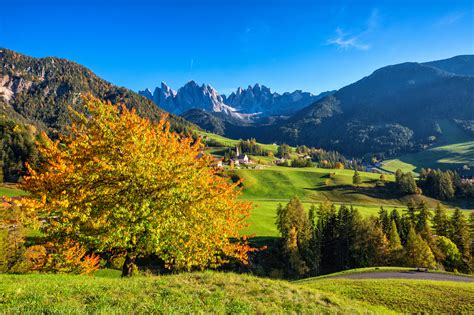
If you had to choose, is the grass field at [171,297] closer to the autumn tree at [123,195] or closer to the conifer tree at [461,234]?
the autumn tree at [123,195]

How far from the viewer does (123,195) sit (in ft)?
58.9

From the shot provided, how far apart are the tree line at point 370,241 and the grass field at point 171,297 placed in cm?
6143

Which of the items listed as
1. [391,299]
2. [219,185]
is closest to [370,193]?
[391,299]

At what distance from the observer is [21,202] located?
14758 millimetres

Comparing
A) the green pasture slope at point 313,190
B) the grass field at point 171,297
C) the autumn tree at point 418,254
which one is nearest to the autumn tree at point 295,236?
the autumn tree at point 418,254

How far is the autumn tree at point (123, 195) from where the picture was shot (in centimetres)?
1648

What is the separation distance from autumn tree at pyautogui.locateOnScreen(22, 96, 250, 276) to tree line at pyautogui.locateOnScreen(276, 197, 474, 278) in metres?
61.2

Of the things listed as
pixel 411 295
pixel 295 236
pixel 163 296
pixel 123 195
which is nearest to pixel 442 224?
pixel 295 236

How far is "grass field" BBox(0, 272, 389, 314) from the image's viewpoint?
1024 centimetres

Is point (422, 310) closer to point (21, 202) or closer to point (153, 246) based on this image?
point (153, 246)

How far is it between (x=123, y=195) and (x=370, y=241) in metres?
75.1

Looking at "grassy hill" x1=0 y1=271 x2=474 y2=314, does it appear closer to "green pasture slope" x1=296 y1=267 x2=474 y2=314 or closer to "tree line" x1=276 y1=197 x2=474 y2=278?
"green pasture slope" x1=296 y1=267 x2=474 y2=314

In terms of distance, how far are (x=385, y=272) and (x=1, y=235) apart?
240 ft

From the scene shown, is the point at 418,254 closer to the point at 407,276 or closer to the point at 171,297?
the point at 407,276
